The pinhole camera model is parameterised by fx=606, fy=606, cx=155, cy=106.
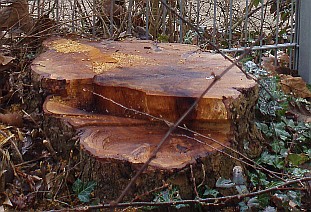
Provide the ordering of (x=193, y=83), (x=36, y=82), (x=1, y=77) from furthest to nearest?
(x=1, y=77), (x=36, y=82), (x=193, y=83)

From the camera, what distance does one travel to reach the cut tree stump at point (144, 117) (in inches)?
92.5

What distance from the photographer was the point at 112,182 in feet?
7.80

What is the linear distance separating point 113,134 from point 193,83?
484 millimetres

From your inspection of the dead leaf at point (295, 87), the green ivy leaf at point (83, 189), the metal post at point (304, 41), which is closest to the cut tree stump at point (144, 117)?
the green ivy leaf at point (83, 189)

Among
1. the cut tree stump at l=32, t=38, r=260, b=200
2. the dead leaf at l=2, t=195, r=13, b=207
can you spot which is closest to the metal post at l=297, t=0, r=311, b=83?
the cut tree stump at l=32, t=38, r=260, b=200

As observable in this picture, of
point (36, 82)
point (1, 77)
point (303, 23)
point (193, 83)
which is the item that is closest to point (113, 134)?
point (193, 83)

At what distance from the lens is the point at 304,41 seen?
496 cm

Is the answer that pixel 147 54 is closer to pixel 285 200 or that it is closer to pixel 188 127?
pixel 188 127

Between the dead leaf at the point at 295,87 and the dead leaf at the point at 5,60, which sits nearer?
the dead leaf at the point at 5,60

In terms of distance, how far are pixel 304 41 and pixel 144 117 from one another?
269cm

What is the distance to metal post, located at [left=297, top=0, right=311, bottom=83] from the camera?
4859 mm

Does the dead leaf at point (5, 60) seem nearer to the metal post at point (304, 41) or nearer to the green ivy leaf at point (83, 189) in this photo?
the green ivy leaf at point (83, 189)

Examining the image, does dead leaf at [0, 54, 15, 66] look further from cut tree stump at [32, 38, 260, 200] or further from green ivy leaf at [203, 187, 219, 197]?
green ivy leaf at [203, 187, 219, 197]

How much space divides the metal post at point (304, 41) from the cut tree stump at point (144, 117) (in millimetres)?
1843
